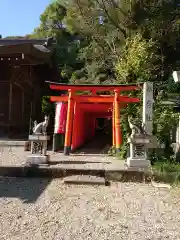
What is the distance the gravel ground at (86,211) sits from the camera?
3631 millimetres

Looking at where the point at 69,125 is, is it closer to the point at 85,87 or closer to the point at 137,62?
the point at 85,87

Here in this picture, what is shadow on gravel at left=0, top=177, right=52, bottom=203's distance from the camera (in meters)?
5.11

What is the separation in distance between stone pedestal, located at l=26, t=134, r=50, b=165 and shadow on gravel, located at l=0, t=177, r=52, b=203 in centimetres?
68

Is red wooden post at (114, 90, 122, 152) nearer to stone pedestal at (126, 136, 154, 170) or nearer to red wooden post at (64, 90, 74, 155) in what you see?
red wooden post at (64, 90, 74, 155)

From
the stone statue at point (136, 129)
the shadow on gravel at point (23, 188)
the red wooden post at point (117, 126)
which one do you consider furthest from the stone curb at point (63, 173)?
the red wooden post at point (117, 126)

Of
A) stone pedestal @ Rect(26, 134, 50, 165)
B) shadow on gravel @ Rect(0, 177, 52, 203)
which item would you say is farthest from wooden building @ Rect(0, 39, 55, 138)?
shadow on gravel @ Rect(0, 177, 52, 203)

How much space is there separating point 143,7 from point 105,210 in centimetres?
1345

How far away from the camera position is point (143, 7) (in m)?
15.6

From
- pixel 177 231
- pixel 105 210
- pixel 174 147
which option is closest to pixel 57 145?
pixel 174 147

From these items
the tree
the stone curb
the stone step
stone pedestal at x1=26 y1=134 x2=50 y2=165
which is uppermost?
the tree

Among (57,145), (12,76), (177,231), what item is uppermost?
(12,76)

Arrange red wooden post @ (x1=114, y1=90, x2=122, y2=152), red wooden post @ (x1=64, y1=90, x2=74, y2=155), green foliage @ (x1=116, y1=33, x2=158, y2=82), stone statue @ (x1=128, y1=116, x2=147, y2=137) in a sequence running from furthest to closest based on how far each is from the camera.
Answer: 1. green foliage @ (x1=116, y1=33, x2=158, y2=82)
2. red wooden post @ (x1=64, y1=90, x2=74, y2=155)
3. red wooden post @ (x1=114, y1=90, x2=122, y2=152)
4. stone statue @ (x1=128, y1=116, x2=147, y2=137)

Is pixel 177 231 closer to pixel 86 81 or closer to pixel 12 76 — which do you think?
pixel 12 76

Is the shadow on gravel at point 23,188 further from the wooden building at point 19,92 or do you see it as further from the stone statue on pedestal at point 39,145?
the wooden building at point 19,92
